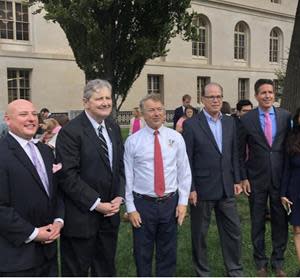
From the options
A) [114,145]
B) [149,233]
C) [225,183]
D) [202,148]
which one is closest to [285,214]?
[225,183]

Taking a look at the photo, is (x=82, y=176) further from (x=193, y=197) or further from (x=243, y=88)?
(x=243, y=88)

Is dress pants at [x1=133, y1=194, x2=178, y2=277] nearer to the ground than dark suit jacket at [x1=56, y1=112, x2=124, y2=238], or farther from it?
nearer to the ground

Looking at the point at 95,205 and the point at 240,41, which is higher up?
the point at 240,41

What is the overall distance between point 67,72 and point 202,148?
28621 mm

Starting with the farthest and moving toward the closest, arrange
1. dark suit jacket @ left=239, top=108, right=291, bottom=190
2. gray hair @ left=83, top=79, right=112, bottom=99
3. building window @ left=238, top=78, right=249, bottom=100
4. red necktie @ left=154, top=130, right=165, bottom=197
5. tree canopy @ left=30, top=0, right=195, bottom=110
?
1. building window @ left=238, top=78, right=249, bottom=100
2. tree canopy @ left=30, top=0, right=195, bottom=110
3. dark suit jacket @ left=239, top=108, right=291, bottom=190
4. red necktie @ left=154, top=130, right=165, bottom=197
5. gray hair @ left=83, top=79, right=112, bottom=99

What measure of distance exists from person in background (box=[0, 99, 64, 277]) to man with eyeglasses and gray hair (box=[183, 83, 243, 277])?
68.8 inches

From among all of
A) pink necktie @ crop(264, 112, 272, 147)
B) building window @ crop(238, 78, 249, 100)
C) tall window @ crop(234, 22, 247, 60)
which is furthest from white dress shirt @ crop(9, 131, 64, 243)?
building window @ crop(238, 78, 249, 100)

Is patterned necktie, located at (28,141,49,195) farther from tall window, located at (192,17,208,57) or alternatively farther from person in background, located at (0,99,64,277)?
tall window, located at (192,17,208,57)

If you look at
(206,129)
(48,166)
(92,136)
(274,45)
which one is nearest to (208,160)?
(206,129)

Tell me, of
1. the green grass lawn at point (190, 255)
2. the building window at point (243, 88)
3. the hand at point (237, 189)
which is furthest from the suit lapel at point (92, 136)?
the building window at point (243, 88)

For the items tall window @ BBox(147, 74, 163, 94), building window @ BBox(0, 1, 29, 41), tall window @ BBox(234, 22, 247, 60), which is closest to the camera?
building window @ BBox(0, 1, 29, 41)

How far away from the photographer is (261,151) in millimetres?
5145

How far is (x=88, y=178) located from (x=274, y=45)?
47.6 meters

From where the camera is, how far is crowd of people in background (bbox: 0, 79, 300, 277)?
11.3 ft
